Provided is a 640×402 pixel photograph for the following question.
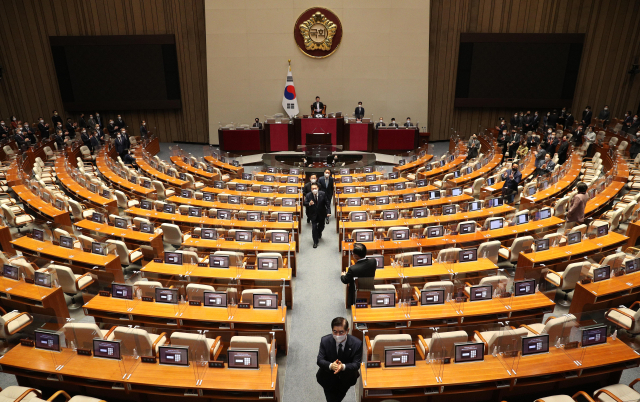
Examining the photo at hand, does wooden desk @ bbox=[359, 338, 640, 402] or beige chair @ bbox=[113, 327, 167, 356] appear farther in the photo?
beige chair @ bbox=[113, 327, 167, 356]

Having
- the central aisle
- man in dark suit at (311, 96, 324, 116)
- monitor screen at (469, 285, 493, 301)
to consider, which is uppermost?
man in dark suit at (311, 96, 324, 116)

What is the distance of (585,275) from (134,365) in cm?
636

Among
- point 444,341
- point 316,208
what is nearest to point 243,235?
point 316,208

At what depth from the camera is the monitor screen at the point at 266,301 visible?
5.74 meters

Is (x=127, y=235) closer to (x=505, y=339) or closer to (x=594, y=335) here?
(x=505, y=339)

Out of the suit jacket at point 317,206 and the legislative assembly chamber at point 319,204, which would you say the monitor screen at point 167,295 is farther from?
the suit jacket at point 317,206

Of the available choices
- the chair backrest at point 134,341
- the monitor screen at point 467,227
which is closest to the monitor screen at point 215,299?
the chair backrest at point 134,341

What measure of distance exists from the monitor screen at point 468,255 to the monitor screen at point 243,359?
12.7 ft

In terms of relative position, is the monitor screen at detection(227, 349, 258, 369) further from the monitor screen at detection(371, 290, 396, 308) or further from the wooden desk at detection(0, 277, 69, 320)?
the wooden desk at detection(0, 277, 69, 320)

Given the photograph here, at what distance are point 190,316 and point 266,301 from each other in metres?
1.01

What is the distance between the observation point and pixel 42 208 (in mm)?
9539

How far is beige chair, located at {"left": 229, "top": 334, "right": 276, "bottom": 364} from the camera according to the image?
187 inches

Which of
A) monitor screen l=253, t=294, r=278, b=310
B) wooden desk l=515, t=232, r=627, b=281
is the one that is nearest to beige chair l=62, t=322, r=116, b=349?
monitor screen l=253, t=294, r=278, b=310

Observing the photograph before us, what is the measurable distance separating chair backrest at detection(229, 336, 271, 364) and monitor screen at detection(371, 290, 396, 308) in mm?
1616
